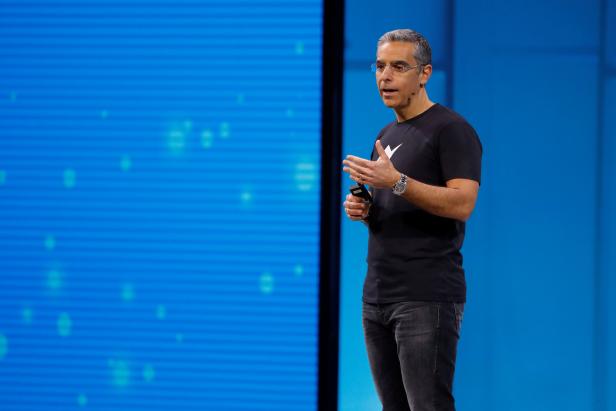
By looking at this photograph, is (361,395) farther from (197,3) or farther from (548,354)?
(197,3)

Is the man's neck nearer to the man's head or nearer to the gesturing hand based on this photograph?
the man's head

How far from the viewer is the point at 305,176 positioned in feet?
6.94

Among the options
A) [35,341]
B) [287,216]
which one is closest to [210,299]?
[287,216]

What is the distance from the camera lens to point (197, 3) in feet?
7.05

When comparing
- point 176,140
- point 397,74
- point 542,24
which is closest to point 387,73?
point 397,74

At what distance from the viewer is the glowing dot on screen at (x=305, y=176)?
2113 mm

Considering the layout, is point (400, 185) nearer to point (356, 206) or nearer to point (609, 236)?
point (356, 206)

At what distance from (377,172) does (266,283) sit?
1.65 feet

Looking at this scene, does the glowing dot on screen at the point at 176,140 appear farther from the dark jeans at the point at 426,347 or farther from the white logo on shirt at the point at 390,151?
the dark jeans at the point at 426,347

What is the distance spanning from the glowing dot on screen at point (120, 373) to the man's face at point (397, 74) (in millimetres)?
1059

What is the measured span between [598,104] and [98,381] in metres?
2.54

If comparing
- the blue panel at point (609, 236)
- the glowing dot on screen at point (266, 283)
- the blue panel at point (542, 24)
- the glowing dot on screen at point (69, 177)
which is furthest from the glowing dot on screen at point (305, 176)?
the blue panel at point (609, 236)

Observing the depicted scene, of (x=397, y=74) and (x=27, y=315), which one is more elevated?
(x=397, y=74)

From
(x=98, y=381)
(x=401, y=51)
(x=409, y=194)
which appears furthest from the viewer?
(x=98, y=381)
